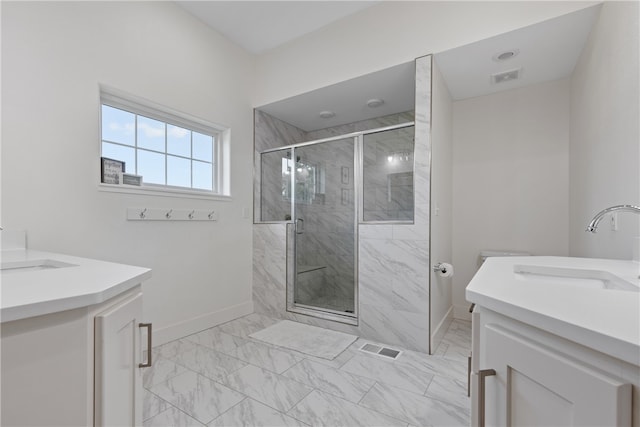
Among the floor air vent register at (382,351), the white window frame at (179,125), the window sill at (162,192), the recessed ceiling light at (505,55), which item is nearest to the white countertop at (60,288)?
the window sill at (162,192)

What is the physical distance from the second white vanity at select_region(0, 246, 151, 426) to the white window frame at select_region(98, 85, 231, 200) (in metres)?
1.69

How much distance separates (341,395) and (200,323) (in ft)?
5.24

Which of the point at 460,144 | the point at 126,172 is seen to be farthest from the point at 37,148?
the point at 460,144

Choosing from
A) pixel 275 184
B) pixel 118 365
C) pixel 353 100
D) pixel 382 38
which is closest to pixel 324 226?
pixel 275 184

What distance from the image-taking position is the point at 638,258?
1254mm

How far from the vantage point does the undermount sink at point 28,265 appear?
126 cm

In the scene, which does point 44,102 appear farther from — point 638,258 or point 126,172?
point 638,258

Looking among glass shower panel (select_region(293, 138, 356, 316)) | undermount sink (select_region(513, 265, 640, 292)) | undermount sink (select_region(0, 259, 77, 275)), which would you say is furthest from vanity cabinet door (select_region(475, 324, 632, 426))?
glass shower panel (select_region(293, 138, 356, 316))

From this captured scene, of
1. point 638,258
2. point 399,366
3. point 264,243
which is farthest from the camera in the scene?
point 264,243

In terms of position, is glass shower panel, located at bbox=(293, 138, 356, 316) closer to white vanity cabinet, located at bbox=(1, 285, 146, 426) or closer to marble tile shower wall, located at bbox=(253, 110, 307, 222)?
marble tile shower wall, located at bbox=(253, 110, 307, 222)

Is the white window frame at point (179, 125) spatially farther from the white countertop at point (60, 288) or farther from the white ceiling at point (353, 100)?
the white countertop at point (60, 288)

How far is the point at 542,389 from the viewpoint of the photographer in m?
0.59

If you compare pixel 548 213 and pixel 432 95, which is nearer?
pixel 432 95

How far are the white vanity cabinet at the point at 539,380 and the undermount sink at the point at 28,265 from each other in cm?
156
